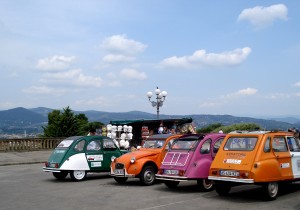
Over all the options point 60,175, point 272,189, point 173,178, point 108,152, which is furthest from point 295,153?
point 60,175

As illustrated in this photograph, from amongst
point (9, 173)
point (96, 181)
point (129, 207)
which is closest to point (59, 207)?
point (129, 207)

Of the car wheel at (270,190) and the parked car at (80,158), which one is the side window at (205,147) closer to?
the car wheel at (270,190)

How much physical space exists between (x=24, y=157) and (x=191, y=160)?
1706 cm

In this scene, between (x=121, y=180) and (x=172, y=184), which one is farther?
(x=121, y=180)

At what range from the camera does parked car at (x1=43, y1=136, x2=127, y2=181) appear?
15.6 m

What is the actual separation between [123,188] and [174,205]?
3.55 m

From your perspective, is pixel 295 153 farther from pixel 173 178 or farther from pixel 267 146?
pixel 173 178

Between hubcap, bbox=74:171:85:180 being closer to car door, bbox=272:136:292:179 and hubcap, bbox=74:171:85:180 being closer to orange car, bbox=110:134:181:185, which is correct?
orange car, bbox=110:134:181:185

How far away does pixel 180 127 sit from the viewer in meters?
30.4

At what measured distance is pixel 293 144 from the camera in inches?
481

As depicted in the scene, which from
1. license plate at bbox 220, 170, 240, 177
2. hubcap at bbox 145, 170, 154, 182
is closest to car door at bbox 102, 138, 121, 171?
hubcap at bbox 145, 170, 154, 182

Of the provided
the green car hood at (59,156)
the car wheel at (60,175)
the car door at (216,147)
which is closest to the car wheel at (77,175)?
the green car hood at (59,156)

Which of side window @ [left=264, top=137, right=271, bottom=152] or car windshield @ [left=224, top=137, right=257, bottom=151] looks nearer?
side window @ [left=264, top=137, right=271, bottom=152]

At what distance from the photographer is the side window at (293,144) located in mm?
12045
